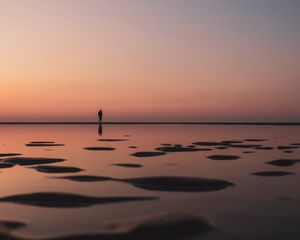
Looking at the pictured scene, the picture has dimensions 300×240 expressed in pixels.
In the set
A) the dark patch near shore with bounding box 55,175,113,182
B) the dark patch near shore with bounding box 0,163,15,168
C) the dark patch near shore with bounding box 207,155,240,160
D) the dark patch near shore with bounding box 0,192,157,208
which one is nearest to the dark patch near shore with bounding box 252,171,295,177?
the dark patch near shore with bounding box 207,155,240,160

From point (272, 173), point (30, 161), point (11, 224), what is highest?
point (272, 173)

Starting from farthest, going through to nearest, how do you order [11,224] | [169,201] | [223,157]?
[223,157] → [169,201] → [11,224]

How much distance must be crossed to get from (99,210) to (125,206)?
2.45ft

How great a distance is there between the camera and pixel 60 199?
10.2m

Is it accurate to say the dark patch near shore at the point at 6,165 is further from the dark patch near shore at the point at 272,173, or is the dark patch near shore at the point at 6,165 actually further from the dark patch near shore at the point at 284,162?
the dark patch near shore at the point at 284,162

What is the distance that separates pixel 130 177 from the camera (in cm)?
1405

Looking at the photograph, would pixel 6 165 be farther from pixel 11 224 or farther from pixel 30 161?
pixel 11 224

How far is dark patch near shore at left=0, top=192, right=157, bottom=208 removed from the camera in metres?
9.69

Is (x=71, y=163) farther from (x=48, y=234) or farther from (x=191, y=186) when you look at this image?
(x=48, y=234)

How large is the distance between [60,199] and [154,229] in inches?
148

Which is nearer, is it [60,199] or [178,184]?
[60,199]

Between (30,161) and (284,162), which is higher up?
(284,162)

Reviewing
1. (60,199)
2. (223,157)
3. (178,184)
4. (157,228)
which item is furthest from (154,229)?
(223,157)

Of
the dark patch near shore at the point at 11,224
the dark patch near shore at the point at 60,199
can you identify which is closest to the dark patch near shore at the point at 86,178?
the dark patch near shore at the point at 60,199
